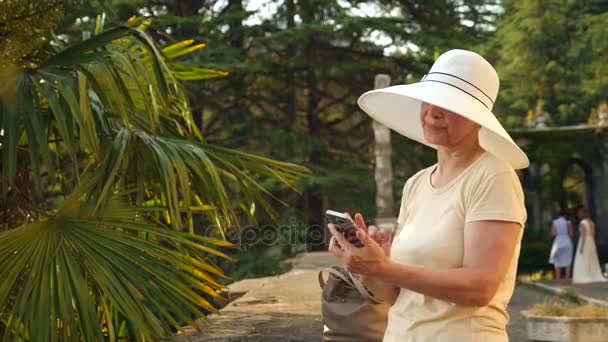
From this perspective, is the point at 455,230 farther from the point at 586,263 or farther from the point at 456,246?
the point at 586,263

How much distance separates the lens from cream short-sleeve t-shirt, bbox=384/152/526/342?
8.35 ft

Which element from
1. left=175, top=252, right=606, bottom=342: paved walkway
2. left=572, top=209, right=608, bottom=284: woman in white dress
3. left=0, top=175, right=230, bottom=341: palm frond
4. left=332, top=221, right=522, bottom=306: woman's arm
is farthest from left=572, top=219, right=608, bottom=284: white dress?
left=332, top=221, right=522, bottom=306: woman's arm

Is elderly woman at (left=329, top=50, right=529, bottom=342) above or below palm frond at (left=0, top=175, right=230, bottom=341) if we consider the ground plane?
above

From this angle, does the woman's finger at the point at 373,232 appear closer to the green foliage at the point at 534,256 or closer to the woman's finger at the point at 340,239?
the woman's finger at the point at 340,239

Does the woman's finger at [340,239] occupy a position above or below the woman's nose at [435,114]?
below

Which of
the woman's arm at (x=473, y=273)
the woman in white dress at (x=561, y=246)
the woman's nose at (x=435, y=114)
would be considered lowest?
the woman in white dress at (x=561, y=246)

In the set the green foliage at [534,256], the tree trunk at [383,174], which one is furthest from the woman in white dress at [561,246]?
the tree trunk at [383,174]

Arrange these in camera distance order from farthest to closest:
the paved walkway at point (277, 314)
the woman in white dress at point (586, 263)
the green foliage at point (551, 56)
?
the green foliage at point (551, 56) → the woman in white dress at point (586, 263) → the paved walkway at point (277, 314)

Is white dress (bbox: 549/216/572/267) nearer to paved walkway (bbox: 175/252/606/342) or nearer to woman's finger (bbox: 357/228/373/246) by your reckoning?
paved walkway (bbox: 175/252/606/342)

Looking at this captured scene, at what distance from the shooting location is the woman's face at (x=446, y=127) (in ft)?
8.82

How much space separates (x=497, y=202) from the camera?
2.52 m

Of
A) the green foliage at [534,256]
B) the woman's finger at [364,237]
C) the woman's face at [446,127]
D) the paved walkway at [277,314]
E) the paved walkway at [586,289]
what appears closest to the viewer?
the woman's finger at [364,237]

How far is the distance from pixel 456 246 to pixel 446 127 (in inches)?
12.6

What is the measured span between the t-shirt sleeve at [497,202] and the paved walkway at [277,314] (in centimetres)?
377
